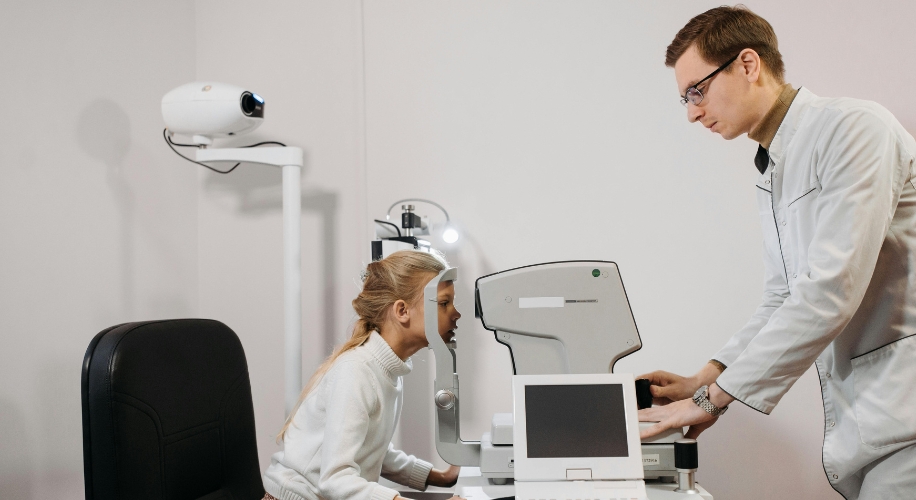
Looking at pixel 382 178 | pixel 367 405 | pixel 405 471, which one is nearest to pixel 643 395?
pixel 367 405

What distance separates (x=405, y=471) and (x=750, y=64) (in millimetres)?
1212

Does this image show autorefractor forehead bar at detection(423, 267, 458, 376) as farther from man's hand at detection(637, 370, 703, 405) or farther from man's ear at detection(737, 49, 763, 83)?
man's ear at detection(737, 49, 763, 83)

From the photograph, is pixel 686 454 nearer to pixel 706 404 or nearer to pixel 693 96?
pixel 706 404

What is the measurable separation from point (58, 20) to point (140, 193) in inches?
22.7

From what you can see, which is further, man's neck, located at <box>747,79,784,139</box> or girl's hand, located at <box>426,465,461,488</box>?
girl's hand, located at <box>426,465,461,488</box>

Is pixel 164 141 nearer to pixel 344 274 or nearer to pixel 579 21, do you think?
pixel 344 274

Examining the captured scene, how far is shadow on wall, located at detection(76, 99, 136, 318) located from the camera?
2035mm

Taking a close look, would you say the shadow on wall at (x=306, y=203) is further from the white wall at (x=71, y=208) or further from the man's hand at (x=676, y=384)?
the man's hand at (x=676, y=384)

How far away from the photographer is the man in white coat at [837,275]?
3.58 feet

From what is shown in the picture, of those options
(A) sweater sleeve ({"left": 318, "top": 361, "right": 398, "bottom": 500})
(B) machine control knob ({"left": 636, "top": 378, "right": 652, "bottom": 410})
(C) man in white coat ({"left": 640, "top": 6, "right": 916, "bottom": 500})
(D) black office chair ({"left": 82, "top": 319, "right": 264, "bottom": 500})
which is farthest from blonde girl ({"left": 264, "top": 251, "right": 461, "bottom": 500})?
(C) man in white coat ({"left": 640, "top": 6, "right": 916, "bottom": 500})

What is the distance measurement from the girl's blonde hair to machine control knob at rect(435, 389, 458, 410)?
41 cm

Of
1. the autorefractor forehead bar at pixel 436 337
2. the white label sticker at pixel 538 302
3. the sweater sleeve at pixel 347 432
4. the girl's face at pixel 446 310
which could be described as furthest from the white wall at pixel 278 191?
the white label sticker at pixel 538 302

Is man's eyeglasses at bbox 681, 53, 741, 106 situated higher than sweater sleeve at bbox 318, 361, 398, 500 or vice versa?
man's eyeglasses at bbox 681, 53, 741, 106

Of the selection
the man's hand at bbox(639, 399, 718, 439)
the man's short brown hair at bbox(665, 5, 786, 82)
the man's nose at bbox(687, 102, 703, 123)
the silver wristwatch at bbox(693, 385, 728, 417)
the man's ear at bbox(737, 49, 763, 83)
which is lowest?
the man's hand at bbox(639, 399, 718, 439)
